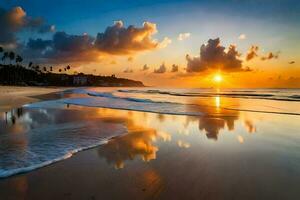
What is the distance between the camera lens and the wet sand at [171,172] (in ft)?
13.6

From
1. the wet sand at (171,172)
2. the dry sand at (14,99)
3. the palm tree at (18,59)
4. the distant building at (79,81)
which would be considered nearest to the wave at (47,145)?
the wet sand at (171,172)

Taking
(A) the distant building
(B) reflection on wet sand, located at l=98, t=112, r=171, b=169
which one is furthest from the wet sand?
(A) the distant building

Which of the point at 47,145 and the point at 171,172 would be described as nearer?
the point at 171,172

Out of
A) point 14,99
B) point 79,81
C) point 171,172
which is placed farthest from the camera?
point 79,81

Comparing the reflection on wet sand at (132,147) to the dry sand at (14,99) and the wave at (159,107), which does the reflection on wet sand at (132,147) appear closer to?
the wave at (159,107)

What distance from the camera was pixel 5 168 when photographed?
5.27 meters

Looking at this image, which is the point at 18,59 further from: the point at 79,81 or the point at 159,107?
the point at 159,107

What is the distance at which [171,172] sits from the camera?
5.18m

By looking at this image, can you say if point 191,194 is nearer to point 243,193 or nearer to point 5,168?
point 243,193

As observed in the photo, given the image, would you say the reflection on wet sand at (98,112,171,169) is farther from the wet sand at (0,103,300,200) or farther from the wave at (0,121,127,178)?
the wave at (0,121,127,178)

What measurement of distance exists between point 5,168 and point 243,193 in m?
5.07

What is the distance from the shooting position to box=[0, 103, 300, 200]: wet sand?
416cm

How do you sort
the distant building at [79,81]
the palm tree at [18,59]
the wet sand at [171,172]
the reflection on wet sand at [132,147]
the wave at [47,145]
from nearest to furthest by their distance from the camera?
1. the wet sand at [171,172]
2. the wave at [47,145]
3. the reflection on wet sand at [132,147]
4. the palm tree at [18,59]
5. the distant building at [79,81]

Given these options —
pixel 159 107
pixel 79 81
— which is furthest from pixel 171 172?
pixel 79 81
